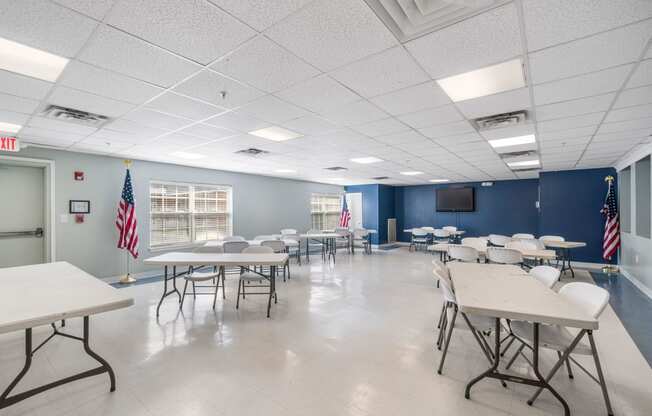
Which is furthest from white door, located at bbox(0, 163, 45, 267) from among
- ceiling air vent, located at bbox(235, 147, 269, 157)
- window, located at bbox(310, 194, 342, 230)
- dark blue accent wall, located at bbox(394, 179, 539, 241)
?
dark blue accent wall, located at bbox(394, 179, 539, 241)

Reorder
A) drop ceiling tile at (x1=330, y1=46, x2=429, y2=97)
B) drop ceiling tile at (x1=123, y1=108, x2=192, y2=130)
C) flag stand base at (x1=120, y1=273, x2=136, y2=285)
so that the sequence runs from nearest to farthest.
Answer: drop ceiling tile at (x1=330, y1=46, x2=429, y2=97)
drop ceiling tile at (x1=123, y1=108, x2=192, y2=130)
flag stand base at (x1=120, y1=273, x2=136, y2=285)

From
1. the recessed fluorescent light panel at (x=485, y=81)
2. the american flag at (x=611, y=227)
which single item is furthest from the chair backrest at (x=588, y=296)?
the american flag at (x=611, y=227)

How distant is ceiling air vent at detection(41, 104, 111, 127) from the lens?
129 inches

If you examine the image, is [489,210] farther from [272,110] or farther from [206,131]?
[206,131]

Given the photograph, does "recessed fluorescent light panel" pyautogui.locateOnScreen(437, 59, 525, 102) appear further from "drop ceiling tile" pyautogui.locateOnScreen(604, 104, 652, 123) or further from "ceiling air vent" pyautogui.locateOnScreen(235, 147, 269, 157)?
"ceiling air vent" pyautogui.locateOnScreen(235, 147, 269, 157)

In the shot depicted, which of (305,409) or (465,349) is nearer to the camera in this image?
(305,409)

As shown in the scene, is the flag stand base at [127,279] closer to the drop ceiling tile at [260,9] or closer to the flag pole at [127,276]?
the flag pole at [127,276]

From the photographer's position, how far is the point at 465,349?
3.04 metres

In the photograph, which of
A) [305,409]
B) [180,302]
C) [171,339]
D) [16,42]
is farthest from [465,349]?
[16,42]

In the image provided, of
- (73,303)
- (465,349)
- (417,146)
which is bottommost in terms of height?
(465,349)

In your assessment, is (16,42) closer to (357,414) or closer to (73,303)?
(73,303)

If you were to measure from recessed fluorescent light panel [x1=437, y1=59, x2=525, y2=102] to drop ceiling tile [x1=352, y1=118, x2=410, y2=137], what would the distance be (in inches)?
35.3

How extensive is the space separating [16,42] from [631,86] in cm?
504

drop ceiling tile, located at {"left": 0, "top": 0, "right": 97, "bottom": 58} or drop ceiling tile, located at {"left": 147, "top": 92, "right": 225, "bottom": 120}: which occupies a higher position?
drop ceiling tile, located at {"left": 0, "top": 0, "right": 97, "bottom": 58}
